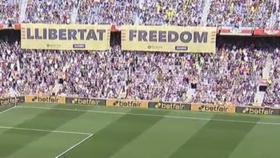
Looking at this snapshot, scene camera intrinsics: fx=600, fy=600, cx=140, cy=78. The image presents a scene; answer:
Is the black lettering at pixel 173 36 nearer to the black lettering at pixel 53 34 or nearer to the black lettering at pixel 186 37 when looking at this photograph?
the black lettering at pixel 186 37

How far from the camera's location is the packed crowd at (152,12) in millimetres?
41375

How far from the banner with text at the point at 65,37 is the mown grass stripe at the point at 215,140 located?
1166 centimetres

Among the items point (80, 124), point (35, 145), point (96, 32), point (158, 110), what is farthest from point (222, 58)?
point (35, 145)

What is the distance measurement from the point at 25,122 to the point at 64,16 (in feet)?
39.4

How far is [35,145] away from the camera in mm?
30547

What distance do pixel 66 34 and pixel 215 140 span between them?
16.8 meters

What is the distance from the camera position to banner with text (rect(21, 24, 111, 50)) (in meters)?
43.2

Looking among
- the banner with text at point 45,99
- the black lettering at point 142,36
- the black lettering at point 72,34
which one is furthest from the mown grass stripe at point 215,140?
the black lettering at point 72,34

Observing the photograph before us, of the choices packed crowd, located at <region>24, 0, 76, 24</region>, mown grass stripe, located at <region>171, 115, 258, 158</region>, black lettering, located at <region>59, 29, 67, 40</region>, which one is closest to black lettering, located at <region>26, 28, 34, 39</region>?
packed crowd, located at <region>24, 0, 76, 24</region>

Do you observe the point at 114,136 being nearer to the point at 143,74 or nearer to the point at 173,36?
the point at 143,74

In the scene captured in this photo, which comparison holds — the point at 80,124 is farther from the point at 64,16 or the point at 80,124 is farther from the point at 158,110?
the point at 64,16

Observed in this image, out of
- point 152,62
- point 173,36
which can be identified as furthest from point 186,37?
point 152,62

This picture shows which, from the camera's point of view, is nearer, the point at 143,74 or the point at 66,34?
the point at 143,74

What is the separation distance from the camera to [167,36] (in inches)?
1646
